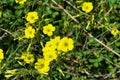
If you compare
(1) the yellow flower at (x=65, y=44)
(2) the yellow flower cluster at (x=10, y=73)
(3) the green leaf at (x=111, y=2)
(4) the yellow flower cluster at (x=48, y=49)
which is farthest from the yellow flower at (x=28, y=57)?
(3) the green leaf at (x=111, y=2)

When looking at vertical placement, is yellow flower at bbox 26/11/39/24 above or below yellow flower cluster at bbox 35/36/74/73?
above

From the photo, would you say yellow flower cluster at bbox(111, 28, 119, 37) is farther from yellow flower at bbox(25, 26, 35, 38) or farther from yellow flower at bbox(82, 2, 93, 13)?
yellow flower at bbox(25, 26, 35, 38)

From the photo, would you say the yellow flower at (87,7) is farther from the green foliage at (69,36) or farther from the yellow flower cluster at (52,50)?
the yellow flower cluster at (52,50)

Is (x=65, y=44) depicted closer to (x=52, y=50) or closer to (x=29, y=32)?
(x=52, y=50)

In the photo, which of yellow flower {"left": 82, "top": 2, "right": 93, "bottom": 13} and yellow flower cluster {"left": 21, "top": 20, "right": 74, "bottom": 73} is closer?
yellow flower cluster {"left": 21, "top": 20, "right": 74, "bottom": 73}

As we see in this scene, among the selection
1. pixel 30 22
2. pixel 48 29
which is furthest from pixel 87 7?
pixel 30 22

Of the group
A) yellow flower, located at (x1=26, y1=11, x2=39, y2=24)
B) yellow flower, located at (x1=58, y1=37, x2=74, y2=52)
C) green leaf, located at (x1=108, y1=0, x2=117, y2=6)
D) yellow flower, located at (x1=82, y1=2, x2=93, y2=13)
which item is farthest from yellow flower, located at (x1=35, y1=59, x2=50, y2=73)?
green leaf, located at (x1=108, y1=0, x2=117, y2=6)

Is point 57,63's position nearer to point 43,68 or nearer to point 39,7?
point 43,68
